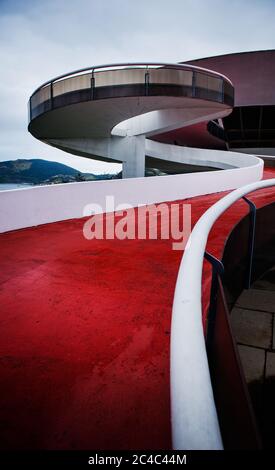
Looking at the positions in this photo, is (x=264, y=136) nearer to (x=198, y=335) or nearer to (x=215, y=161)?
(x=215, y=161)

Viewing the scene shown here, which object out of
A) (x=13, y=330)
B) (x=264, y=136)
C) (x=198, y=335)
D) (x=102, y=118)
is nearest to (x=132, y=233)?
(x=13, y=330)

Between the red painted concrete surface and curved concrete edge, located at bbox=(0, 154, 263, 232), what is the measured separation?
217 centimetres

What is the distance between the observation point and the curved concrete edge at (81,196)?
650cm

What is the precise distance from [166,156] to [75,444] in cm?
2478

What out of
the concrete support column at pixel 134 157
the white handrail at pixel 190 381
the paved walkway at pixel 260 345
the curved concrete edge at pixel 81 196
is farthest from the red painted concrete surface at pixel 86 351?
the concrete support column at pixel 134 157

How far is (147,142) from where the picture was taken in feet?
77.2

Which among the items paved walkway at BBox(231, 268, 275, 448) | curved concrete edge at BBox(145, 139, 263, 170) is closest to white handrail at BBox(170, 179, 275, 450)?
paved walkway at BBox(231, 268, 275, 448)

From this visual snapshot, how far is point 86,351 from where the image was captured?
2404 millimetres
